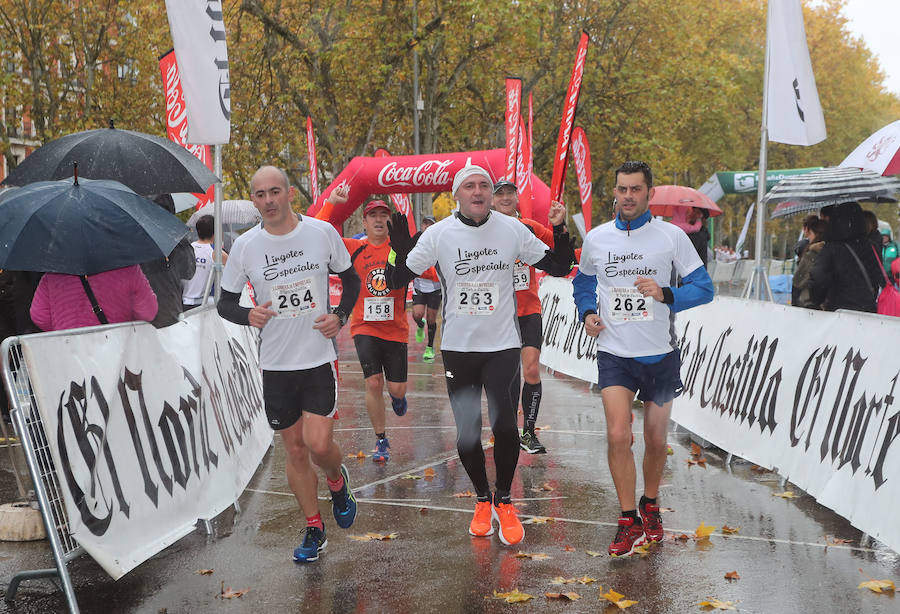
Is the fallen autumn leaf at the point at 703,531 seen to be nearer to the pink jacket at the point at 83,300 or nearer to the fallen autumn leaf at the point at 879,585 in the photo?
the fallen autumn leaf at the point at 879,585

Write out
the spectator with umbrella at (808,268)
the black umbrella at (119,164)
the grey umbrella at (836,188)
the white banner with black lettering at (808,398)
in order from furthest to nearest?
the grey umbrella at (836,188) → the spectator with umbrella at (808,268) → the black umbrella at (119,164) → the white banner with black lettering at (808,398)

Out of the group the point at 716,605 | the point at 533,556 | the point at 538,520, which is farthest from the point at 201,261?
the point at 716,605

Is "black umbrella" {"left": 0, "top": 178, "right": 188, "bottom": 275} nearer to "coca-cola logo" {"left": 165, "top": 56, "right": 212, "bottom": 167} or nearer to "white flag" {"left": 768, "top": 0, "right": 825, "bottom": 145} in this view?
"coca-cola logo" {"left": 165, "top": 56, "right": 212, "bottom": 167}

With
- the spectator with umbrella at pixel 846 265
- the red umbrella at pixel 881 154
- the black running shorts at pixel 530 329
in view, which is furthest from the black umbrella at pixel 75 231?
the red umbrella at pixel 881 154

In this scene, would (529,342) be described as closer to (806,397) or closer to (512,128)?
(806,397)

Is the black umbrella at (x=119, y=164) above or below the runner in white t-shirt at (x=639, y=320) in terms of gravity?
above

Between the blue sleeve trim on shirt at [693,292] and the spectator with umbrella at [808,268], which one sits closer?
the blue sleeve trim on shirt at [693,292]

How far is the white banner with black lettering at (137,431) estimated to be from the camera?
491 centimetres

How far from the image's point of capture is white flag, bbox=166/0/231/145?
28.7 ft

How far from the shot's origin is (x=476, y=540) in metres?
6.40

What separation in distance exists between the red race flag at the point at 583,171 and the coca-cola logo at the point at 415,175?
7.06 feet

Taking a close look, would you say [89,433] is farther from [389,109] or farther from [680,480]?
[389,109]

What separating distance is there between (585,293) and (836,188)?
476 cm

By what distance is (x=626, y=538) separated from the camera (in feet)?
19.7
